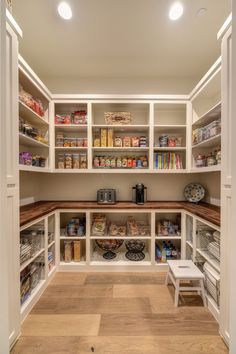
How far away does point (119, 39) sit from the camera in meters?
1.93

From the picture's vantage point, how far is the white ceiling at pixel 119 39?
1599 millimetres

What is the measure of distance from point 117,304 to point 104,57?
9.52ft

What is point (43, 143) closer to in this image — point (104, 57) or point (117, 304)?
point (104, 57)

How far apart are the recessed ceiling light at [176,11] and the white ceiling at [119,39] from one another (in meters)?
0.05

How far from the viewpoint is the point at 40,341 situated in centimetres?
→ 128

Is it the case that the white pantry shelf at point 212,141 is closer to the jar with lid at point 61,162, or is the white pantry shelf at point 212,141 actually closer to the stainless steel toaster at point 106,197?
the stainless steel toaster at point 106,197

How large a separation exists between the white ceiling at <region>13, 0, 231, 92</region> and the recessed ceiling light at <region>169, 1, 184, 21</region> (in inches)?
1.9

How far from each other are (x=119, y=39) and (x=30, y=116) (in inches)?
54.6

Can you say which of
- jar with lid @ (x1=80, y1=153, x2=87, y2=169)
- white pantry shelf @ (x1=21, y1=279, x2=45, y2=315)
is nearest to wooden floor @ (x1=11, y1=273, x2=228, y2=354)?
white pantry shelf @ (x1=21, y1=279, x2=45, y2=315)

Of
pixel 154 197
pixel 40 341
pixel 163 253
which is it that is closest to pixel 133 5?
pixel 154 197

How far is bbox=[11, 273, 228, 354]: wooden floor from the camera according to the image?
4.06ft

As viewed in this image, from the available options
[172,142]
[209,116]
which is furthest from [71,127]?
[209,116]

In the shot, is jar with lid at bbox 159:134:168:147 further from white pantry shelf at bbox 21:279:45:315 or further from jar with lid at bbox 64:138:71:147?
white pantry shelf at bbox 21:279:45:315

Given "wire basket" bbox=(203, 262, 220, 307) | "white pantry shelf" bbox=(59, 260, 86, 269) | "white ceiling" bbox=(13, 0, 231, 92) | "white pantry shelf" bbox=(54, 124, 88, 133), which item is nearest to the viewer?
"wire basket" bbox=(203, 262, 220, 307)
